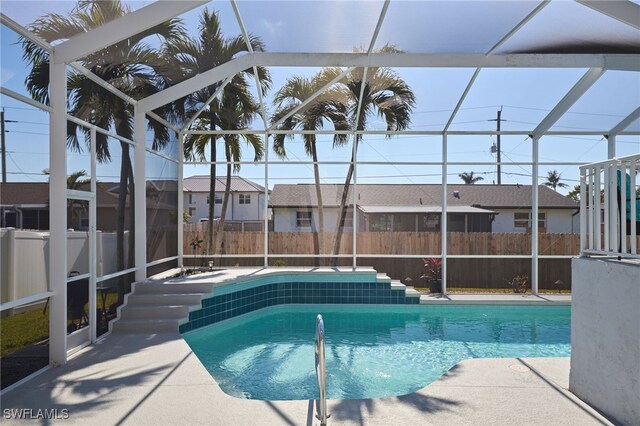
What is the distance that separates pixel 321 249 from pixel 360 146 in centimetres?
237

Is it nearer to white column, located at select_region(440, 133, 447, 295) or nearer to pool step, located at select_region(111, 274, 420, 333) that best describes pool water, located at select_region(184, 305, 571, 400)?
pool step, located at select_region(111, 274, 420, 333)

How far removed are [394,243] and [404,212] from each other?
702mm

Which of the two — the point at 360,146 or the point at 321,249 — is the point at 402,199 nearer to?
the point at 360,146

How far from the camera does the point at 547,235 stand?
9555 mm

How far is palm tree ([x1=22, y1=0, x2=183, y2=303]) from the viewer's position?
14.9 feet

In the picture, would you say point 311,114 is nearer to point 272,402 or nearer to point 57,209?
point 57,209

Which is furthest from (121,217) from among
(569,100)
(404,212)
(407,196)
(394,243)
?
(569,100)

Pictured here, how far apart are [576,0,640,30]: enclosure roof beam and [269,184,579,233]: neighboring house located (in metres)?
5.19

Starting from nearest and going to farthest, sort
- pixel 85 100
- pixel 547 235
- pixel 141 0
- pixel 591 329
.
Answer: pixel 591 329 < pixel 141 0 < pixel 85 100 < pixel 547 235

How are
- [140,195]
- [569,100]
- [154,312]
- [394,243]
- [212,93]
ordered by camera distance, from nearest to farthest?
[154,312]
[140,195]
[569,100]
[212,93]
[394,243]

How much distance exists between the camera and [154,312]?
6.60 metres

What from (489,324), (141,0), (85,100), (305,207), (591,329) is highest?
(141,0)

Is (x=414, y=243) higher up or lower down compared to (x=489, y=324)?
higher up

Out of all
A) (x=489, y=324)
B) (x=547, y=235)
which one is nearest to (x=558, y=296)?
(x=547, y=235)
